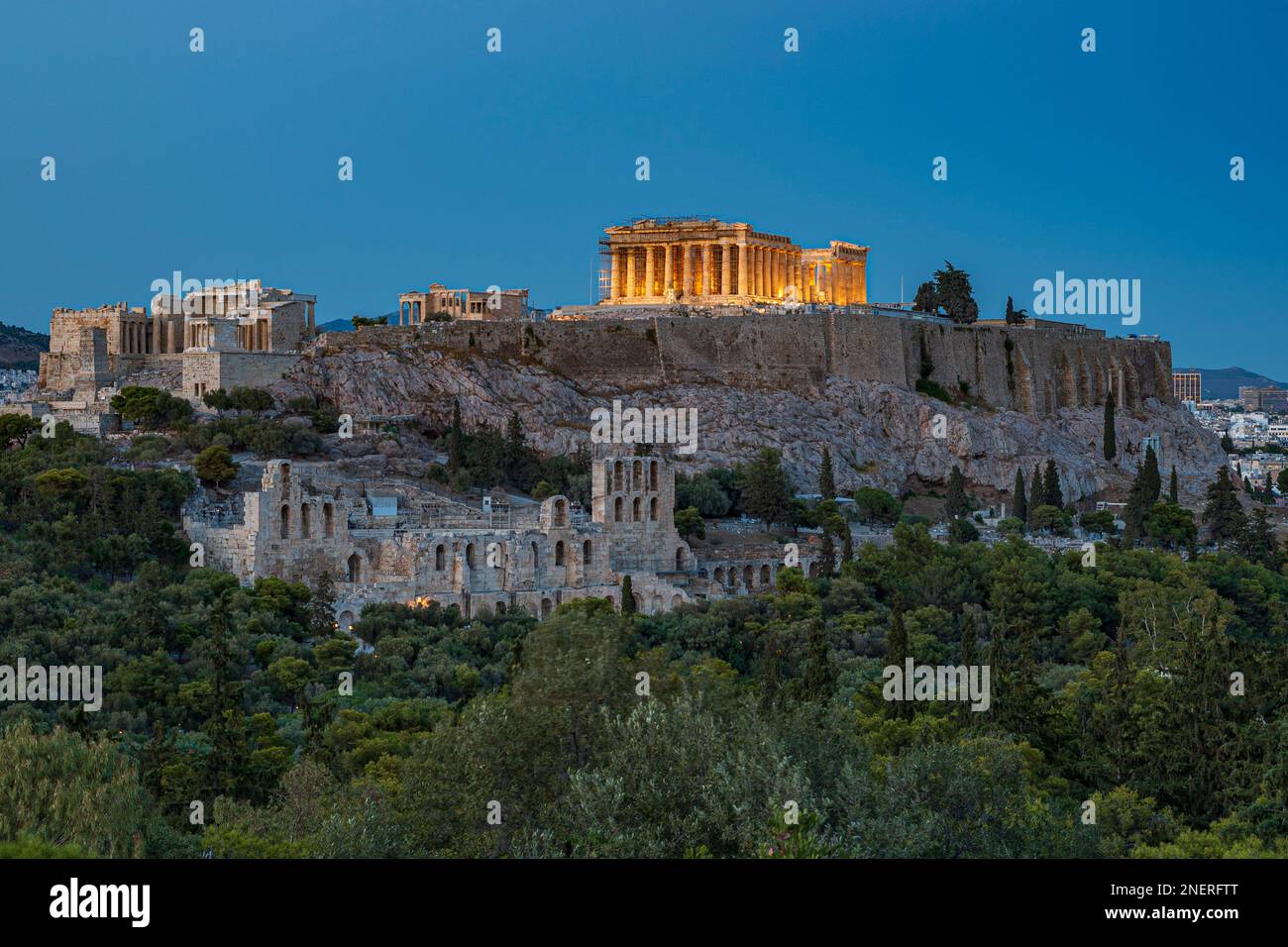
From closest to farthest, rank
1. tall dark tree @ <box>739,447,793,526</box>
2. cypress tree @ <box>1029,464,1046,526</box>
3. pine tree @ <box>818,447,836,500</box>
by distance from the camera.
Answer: tall dark tree @ <box>739,447,793,526</box>, pine tree @ <box>818,447,836,500</box>, cypress tree @ <box>1029,464,1046,526</box>

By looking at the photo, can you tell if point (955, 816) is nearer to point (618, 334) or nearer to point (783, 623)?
point (783, 623)

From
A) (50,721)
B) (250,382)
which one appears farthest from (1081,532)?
(50,721)

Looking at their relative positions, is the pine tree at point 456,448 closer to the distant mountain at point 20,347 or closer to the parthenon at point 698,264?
the parthenon at point 698,264

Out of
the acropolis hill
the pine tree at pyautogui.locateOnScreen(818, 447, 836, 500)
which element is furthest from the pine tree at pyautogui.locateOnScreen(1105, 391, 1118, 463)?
the pine tree at pyautogui.locateOnScreen(818, 447, 836, 500)

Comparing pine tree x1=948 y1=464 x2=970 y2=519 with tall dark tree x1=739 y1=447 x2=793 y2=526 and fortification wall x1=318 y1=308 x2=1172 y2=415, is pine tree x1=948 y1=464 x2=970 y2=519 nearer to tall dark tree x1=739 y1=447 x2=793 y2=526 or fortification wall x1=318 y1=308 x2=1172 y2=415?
tall dark tree x1=739 y1=447 x2=793 y2=526
